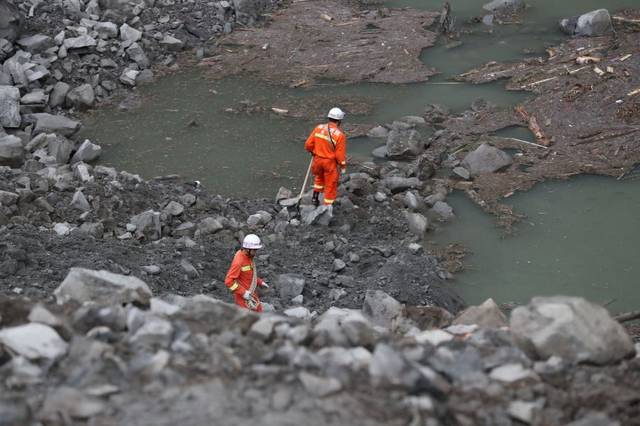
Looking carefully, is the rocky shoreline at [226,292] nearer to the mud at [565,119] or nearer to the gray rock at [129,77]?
the gray rock at [129,77]

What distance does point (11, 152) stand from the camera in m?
14.0

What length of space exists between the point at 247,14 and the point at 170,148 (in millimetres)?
6791

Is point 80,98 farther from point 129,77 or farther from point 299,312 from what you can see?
point 299,312

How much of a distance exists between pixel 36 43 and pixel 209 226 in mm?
8299

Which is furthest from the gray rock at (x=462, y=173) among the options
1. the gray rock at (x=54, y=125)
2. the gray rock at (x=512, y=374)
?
the gray rock at (x=512, y=374)

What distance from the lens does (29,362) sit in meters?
6.07

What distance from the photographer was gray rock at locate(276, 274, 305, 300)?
423 inches

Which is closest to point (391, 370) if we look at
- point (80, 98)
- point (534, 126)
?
point (534, 126)

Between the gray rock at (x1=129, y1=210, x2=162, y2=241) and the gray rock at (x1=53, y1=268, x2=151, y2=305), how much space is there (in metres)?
4.45

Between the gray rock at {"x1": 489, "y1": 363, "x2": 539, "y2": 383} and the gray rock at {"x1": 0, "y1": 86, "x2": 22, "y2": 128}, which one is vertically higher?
the gray rock at {"x1": 489, "y1": 363, "x2": 539, "y2": 383}

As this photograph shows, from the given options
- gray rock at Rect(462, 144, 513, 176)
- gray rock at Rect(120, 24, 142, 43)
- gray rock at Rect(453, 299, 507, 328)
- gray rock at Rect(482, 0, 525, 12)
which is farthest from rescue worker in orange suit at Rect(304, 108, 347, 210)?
gray rock at Rect(482, 0, 525, 12)

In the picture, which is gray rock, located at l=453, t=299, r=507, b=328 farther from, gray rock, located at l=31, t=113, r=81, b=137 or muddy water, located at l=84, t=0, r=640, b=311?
gray rock, located at l=31, t=113, r=81, b=137

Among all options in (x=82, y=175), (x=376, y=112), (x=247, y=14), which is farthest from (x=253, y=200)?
(x=247, y=14)

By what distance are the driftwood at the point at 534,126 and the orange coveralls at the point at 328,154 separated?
446 cm
